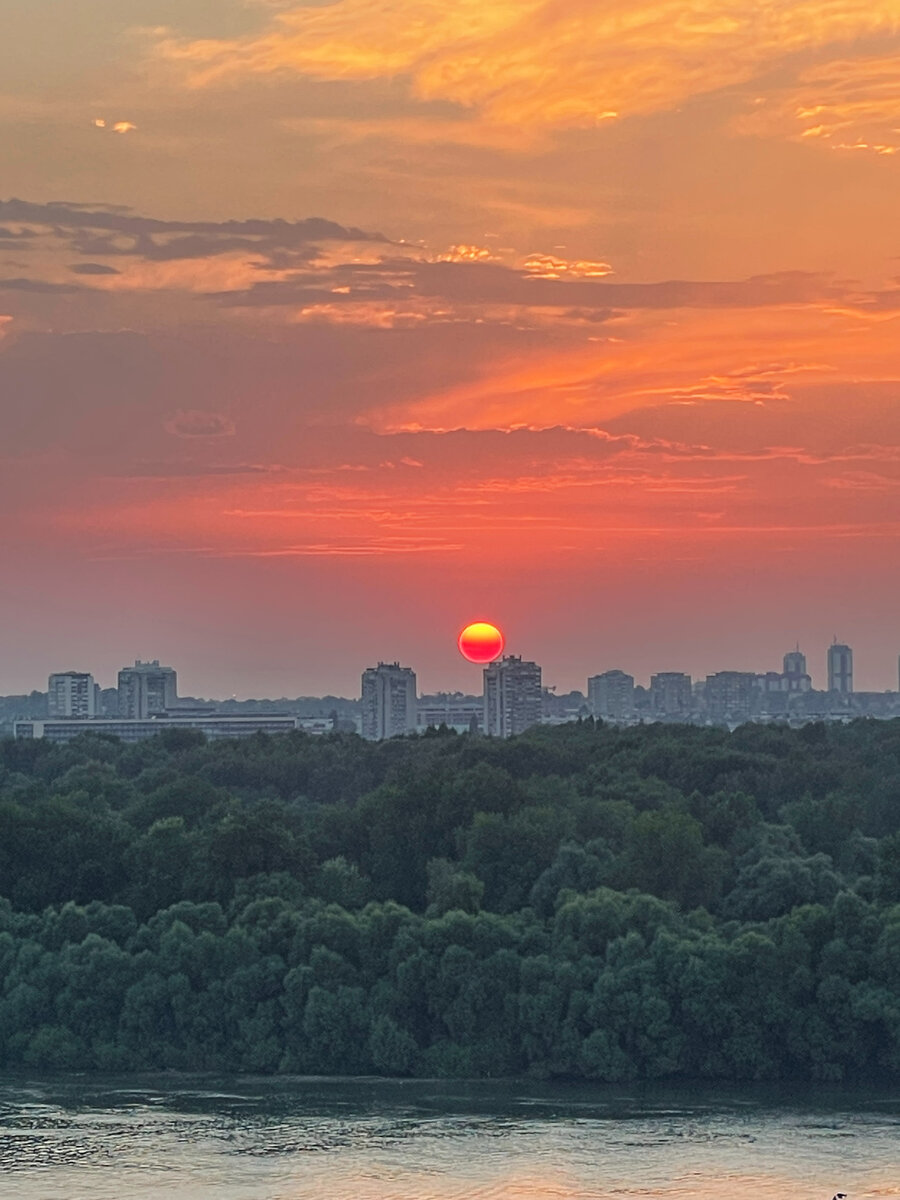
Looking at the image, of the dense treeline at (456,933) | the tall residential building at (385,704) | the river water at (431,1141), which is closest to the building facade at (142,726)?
the tall residential building at (385,704)

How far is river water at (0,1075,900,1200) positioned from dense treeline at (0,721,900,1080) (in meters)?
1.07

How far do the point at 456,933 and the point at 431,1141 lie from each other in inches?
283

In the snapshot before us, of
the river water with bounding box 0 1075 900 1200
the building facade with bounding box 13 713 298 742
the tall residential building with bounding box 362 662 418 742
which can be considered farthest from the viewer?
the tall residential building with bounding box 362 662 418 742

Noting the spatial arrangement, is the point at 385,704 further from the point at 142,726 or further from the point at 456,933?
the point at 456,933

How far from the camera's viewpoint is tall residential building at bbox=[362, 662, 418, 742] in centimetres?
18850

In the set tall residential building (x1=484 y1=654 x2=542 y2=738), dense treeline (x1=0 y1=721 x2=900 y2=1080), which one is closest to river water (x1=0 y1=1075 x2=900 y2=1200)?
dense treeline (x1=0 y1=721 x2=900 y2=1080)

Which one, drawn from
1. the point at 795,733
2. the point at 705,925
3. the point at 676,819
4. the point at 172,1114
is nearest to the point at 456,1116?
the point at 172,1114

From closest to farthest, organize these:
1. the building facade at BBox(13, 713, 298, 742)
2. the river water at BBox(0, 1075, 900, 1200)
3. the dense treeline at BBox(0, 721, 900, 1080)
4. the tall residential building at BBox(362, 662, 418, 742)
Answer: the river water at BBox(0, 1075, 900, 1200), the dense treeline at BBox(0, 721, 900, 1080), the building facade at BBox(13, 713, 298, 742), the tall residential building at BBox(362, 662, 418, 742)

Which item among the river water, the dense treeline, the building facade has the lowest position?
the river water

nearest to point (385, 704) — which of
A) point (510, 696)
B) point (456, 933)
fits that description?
point (510, 696)

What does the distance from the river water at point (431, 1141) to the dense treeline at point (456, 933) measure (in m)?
1.07

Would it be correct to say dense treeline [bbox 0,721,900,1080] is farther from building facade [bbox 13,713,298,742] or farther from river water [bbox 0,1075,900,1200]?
building facade [bbox 13,713,298,742]

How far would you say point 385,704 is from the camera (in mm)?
189125

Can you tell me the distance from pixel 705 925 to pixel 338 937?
6829 millimetres
